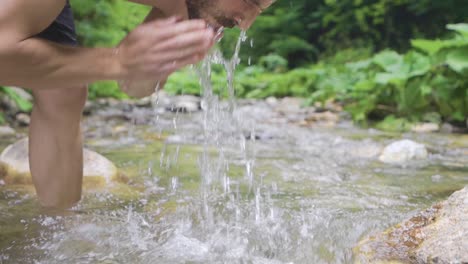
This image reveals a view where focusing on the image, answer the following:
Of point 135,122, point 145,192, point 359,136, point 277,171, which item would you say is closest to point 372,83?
point 359,136

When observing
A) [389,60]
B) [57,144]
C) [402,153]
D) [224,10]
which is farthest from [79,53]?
[389,60]

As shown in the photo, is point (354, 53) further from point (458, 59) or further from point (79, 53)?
point (79, 53)

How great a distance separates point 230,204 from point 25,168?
1.08 m

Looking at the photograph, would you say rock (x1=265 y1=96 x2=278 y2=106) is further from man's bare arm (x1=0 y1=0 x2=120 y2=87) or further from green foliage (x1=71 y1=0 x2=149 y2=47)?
man's bare arm (x1=0 y1=0 x2=120 y2=87)

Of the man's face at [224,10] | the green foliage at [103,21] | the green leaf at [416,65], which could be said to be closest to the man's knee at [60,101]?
the man's face at [224,10]

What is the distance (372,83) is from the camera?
5.71 metres

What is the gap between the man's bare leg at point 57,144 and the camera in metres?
1.89

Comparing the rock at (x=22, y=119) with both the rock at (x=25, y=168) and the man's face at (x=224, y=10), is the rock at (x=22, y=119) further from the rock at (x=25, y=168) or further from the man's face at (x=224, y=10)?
the man's face at (x=224, y=10)

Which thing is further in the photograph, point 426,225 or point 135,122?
point 135,122

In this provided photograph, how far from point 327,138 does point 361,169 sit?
4.73 ft

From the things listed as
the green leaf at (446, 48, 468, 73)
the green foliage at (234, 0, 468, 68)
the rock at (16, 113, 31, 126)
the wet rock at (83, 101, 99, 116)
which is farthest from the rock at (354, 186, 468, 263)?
the green foliage at (234, 0, 468, 68)

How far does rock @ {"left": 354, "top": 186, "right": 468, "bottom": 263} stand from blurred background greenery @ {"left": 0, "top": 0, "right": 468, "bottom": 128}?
302 centimetres

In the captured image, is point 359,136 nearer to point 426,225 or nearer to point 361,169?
point 361,169

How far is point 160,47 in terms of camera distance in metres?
1.24
